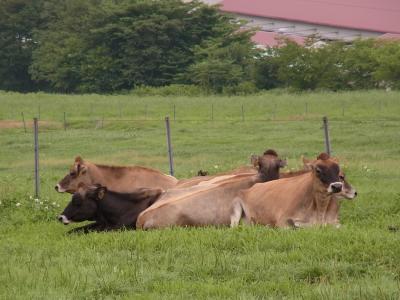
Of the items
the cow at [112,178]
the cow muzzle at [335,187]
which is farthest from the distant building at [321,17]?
the cow muzzle at [335,187]

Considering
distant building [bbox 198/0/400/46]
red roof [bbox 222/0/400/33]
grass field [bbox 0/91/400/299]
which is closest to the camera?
grass field [bbox 0/91/400/299]

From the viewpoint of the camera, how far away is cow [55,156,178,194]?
14.7 metres

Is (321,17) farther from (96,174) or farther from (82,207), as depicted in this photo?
(82,207)

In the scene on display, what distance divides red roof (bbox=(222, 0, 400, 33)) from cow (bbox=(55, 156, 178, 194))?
235 feet

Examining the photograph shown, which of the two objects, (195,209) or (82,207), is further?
(82,207)

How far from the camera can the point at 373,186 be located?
16453 millimetres

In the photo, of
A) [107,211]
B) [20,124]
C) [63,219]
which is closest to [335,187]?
[107,211]

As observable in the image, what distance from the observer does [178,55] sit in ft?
209

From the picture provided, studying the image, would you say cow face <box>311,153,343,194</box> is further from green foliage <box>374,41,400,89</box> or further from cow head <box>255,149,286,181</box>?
green foliage <box>374,41,400,89</box>

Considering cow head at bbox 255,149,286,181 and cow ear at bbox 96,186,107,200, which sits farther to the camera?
cow head at bbox 255,149,286,181

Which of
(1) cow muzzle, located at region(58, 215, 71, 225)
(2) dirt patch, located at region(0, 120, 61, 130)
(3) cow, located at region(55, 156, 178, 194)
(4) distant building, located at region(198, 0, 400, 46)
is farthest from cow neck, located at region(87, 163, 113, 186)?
(4) distant building, located at region(198, 0, 400, 46)

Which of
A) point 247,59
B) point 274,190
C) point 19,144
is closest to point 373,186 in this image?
point 274,190

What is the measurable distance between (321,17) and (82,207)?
75.1 m

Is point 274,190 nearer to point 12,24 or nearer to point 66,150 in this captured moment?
point 66,150
